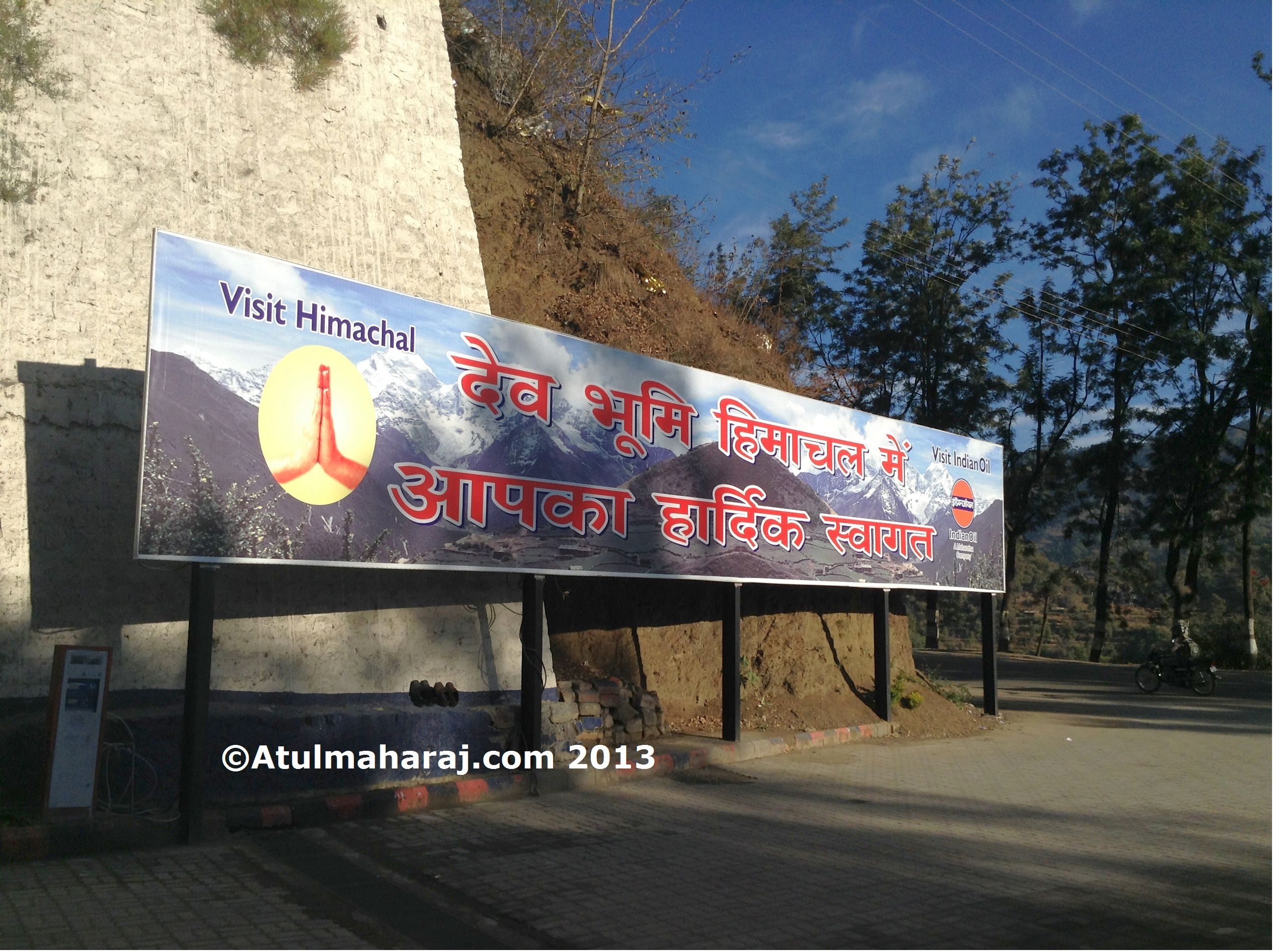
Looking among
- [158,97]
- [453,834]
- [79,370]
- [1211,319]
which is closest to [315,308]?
[79,370]

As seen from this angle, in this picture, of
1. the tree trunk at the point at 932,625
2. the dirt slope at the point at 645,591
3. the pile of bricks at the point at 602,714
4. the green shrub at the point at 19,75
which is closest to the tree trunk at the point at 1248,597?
the tree trunk at the point at 932,625

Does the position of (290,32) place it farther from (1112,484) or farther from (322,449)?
(1112,484)

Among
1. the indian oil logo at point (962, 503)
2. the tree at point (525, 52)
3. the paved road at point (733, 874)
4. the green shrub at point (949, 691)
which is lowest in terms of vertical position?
the paved road at point (733, 874)

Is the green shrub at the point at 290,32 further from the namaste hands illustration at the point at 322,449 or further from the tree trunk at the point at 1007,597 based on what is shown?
the tree trunk at the point at 1007,597

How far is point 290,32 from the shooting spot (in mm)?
11586

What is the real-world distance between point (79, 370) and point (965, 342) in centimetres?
3693

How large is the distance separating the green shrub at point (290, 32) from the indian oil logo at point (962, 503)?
1142 centimetres

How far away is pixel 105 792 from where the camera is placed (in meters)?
7.24

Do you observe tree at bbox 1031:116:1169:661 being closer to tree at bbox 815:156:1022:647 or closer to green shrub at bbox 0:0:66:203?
tree at bbox 815:156:1022:647

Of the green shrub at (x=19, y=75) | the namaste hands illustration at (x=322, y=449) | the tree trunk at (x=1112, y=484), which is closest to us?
the namaste hands illustration at (x=322, y=449)

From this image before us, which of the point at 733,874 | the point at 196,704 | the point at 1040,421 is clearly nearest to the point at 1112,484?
the point at 1040,421

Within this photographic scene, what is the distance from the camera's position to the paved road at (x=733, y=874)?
5.59 m

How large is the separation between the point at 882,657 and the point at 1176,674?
1180 cm

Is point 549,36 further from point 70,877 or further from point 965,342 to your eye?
point 965,342
